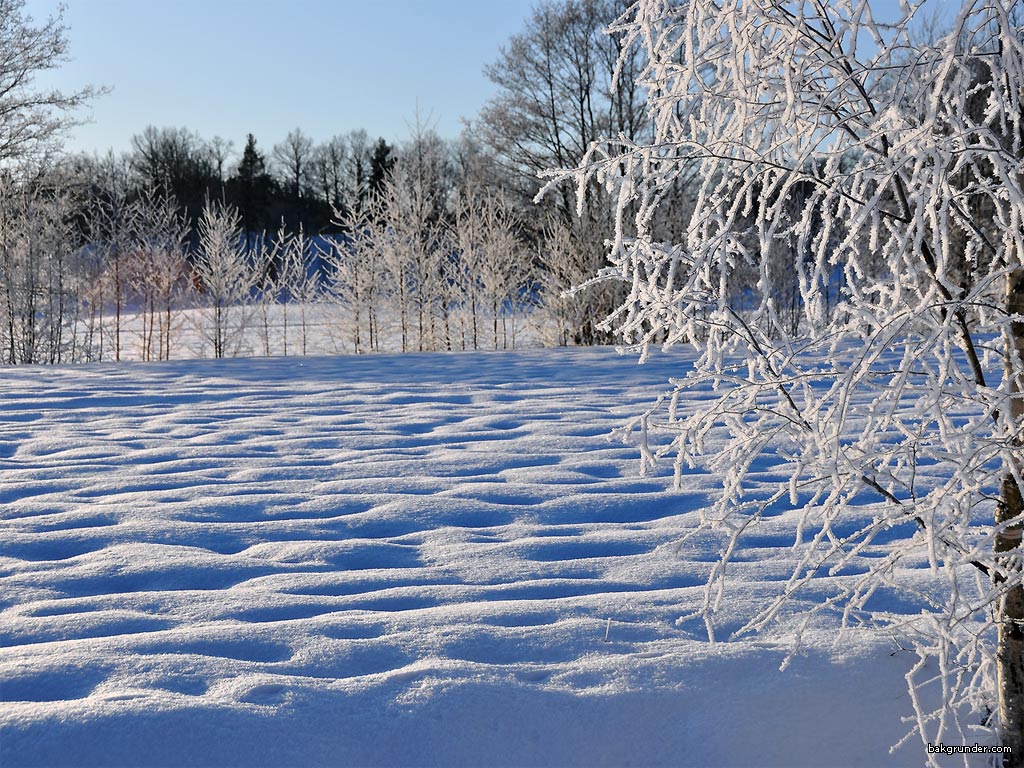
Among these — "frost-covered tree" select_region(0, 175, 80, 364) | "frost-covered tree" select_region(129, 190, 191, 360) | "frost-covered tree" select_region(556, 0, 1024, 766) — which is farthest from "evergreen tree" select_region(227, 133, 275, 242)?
"frost-covered tree" select_region(556, 0, 1024, 766)

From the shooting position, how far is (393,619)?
2881 mm

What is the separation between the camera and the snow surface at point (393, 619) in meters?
2.24

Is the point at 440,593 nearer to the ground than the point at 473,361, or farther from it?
nearer to the ground

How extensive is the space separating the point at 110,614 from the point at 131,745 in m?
0.87

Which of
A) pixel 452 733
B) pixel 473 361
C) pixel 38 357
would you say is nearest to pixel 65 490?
pixel 452 733

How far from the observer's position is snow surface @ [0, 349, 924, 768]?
224 cm

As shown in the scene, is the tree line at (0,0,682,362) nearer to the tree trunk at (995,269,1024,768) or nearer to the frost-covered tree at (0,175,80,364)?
the frost-covered tree at (0,175,80,364)

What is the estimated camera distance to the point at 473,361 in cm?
1073

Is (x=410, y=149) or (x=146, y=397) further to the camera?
(x=410, y=149)

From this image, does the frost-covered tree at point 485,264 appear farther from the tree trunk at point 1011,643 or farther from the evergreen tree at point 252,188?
the evergreen tree at point 252,188

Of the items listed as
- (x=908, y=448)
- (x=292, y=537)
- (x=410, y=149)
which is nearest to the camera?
(x=908, y=448)

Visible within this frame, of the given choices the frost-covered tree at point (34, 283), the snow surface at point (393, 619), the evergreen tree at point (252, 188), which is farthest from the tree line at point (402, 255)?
the evergreen tree at point (252, 188)

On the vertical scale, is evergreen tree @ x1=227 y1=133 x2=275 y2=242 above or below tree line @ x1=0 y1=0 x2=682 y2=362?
above

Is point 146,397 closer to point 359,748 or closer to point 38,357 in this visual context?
point 359,748
